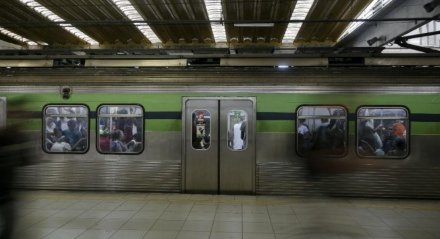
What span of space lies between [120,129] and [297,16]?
13.2 ft

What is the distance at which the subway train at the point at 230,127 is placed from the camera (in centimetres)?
722

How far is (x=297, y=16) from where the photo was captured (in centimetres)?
690

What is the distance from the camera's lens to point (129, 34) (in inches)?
330

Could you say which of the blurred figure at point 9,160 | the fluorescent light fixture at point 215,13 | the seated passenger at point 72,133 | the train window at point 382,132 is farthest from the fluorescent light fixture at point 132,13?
the train window at point 382,132

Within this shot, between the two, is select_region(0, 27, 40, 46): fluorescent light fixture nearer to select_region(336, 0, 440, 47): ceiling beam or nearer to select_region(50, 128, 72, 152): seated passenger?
select_region(50, 128, 72, 152): seated passenger

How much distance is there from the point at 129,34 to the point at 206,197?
388 centimetres

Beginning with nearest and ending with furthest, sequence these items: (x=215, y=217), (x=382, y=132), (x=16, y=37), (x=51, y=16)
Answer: (x=215, y=217)
(x=51, y=16)
(x=382, y=132)
(x=16, y=37)

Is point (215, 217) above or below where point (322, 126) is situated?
below

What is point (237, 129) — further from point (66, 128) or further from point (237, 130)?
point (66, 128)

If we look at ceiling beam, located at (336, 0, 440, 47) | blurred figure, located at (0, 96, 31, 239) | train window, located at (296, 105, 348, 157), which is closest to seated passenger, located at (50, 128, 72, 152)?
blurred figure, located at (0, 96, 31, 239)

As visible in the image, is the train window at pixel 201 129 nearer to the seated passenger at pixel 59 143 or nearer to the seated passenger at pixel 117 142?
the seated passenger at pixel 117 142

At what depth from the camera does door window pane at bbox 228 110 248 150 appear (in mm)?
7520

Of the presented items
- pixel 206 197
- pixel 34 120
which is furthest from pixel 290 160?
pixel 34 120

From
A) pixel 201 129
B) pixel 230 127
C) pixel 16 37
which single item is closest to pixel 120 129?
pixel 201 129
